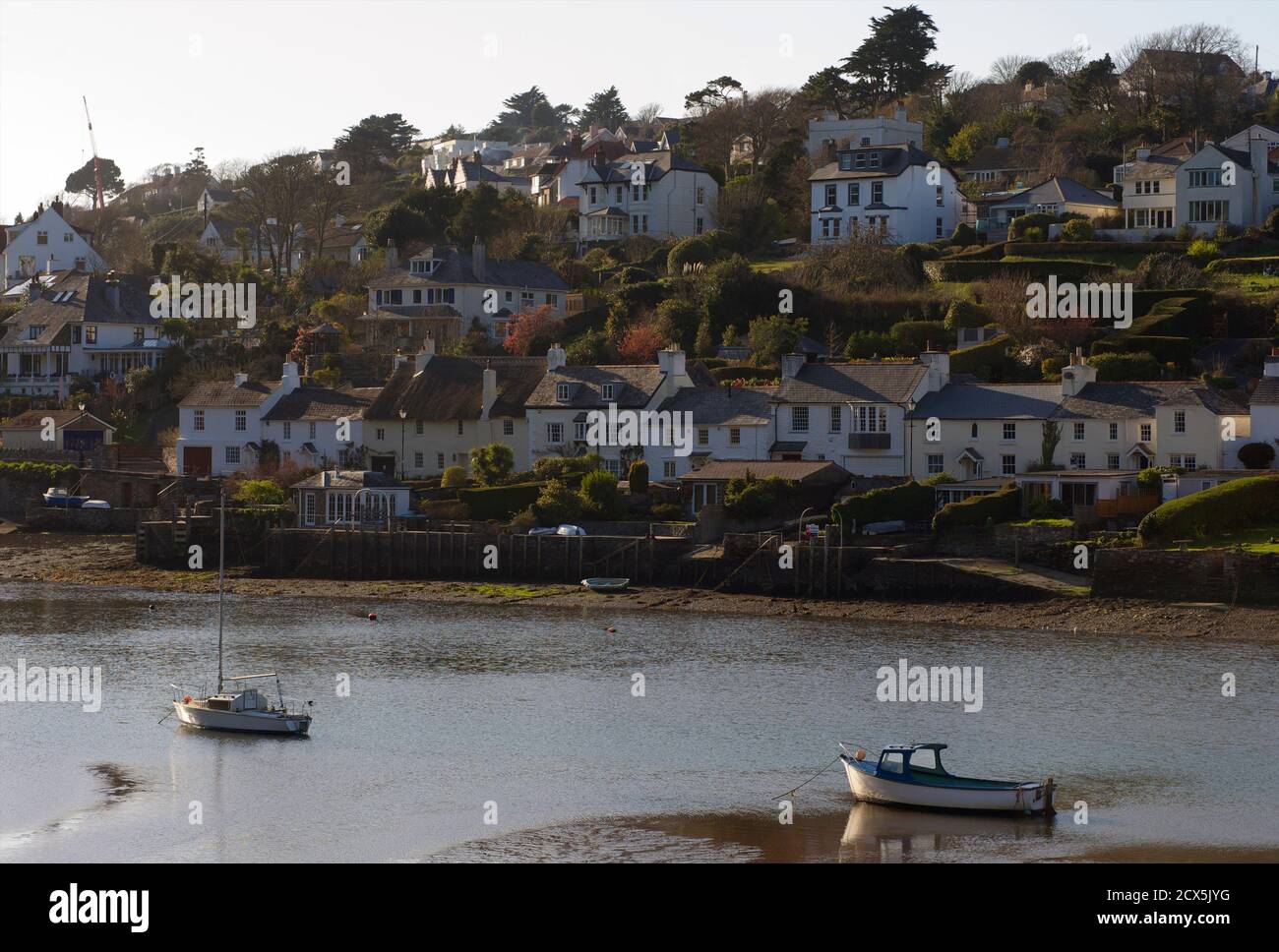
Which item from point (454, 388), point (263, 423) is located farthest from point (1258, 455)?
point (263, 423)

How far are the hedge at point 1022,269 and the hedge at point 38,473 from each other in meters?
45.2

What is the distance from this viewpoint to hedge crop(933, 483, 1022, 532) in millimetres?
65438

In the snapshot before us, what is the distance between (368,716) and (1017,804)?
59.2 feet

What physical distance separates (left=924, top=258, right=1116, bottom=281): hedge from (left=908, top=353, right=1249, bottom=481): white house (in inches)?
716

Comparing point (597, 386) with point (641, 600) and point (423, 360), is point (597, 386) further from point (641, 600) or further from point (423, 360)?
point (641, 600)

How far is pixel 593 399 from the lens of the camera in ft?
265

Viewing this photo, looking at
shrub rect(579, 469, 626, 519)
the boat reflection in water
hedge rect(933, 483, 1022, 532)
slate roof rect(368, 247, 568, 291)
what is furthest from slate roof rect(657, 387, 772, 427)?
the boat reflection in water

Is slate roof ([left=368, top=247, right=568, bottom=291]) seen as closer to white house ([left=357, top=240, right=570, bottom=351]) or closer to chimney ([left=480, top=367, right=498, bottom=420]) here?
white house ([left=357, top=240, right=570, bottom=351])

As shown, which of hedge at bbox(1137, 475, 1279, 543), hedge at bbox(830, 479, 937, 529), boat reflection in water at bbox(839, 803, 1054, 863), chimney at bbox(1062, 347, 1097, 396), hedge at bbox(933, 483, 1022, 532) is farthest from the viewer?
chimney at bbox(1062, 347, 1097, 396)

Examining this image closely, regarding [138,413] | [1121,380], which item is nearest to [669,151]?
[138,413]

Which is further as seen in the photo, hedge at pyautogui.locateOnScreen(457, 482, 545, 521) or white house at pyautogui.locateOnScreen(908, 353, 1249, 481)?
hedge at pyautogui.locateOnScreen(457, 482, 545, 521)

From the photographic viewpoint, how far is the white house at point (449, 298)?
101312 mm

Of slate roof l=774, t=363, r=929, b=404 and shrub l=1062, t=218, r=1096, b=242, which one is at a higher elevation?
shrub l=1062, t=218, r=1096, b=242

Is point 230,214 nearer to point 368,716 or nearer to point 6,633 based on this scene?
point 6,633
